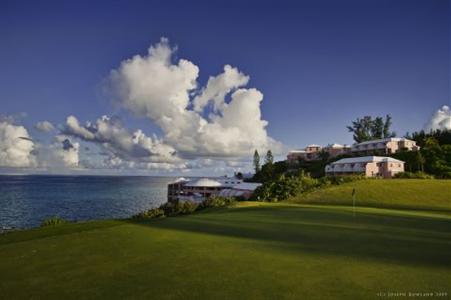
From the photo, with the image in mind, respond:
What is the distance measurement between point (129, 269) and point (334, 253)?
5250mm

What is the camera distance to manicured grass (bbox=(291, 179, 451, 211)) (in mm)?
29587

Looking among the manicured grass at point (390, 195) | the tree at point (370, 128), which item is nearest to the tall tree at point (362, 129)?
the tree at point (370, 128)

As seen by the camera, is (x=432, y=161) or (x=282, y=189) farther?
(x=432, y=161)

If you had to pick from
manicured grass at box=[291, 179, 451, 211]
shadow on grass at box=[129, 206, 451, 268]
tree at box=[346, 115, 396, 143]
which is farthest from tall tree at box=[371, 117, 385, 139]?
Answer: shadow on grass at box=[129, 206, 451, 268]

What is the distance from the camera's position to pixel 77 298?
17.8 feet

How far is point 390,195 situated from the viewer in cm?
3381

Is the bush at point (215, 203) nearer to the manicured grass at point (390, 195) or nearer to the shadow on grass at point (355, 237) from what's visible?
the manicured grass at point (390, 195)

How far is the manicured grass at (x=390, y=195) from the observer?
29587 mm

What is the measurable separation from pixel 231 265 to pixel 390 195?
31.7 metres

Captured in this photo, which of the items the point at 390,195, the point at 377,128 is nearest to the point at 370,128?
the point at 377,128

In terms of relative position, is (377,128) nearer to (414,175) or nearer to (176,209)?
(414,175)

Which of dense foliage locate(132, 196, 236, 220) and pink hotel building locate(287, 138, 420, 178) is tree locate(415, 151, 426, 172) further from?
dense foliage locate(132, 196, 236, 220)

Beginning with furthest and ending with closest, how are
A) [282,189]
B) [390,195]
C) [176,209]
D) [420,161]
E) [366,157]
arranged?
1. [366,157]
2. [420,161]
3. [282,189]
4. [390,195]
5. [176,209]

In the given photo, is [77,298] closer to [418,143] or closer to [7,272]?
[7,272]
